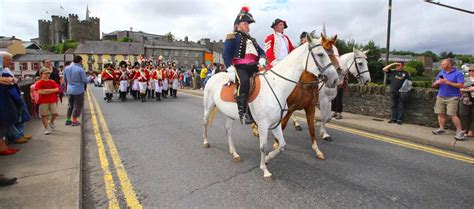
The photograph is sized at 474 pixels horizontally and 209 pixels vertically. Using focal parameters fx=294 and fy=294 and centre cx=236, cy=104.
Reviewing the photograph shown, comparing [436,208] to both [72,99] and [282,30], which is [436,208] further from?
[72,99]

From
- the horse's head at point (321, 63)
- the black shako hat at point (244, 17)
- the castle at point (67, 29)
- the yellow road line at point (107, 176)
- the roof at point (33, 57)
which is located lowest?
the yellow road line at point (107, 176)

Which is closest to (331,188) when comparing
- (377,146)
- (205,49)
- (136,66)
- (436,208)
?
(436,208)

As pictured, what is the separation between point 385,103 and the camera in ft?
32.0

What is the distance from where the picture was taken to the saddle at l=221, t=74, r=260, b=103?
475 cm

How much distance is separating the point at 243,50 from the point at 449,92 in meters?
5.42

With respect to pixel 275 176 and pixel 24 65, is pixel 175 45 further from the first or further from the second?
pixel 275 176

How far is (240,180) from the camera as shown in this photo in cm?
452

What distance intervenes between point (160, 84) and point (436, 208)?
605 inches

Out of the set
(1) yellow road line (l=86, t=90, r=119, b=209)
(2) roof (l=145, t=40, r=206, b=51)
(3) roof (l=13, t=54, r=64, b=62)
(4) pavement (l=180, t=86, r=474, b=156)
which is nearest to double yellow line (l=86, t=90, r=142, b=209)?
(1) yellow road line (l=86, t=90, r=119, b=209)

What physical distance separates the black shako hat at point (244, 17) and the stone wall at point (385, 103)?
20.3 feet

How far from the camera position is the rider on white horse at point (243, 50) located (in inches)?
197

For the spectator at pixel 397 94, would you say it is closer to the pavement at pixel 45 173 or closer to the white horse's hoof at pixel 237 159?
the white horse's hoof at pixel 237 159

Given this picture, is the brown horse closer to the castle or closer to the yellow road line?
the yellow road line

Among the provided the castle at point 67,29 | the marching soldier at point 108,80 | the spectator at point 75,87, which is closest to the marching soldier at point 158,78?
the marching soldier at point 108,80
